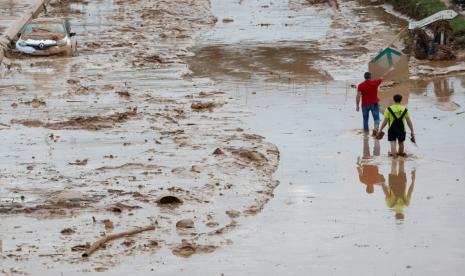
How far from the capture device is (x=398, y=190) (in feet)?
59.8

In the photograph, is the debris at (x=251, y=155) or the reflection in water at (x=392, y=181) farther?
the debris at (x=251, y=155)

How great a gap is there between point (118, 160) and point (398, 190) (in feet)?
18.1

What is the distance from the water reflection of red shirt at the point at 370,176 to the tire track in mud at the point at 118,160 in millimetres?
1685

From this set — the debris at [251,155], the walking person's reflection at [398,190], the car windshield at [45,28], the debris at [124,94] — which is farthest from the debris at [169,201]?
the car windshield at [45,28]

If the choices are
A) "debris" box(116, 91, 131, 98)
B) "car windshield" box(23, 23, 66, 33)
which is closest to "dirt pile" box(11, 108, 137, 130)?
"debris" box(116, 91, 131, 98)

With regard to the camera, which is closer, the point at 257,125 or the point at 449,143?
the point at 449,143

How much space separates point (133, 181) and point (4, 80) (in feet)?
43.0

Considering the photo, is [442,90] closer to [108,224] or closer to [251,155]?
[251,155]

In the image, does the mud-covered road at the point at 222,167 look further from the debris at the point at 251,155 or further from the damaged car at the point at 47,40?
the damaged car at the point at 47,40

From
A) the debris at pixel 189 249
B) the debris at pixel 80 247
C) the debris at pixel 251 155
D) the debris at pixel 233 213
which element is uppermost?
the debris at pixel 80 247

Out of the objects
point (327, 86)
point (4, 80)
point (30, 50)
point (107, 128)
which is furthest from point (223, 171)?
point (30, 50)

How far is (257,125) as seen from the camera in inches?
933

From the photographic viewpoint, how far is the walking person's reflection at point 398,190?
17.2 metres

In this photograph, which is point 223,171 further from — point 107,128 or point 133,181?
point 107,128
